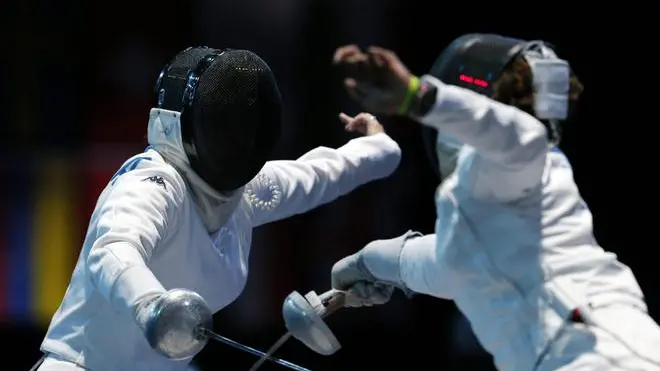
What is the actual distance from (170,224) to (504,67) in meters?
0.64

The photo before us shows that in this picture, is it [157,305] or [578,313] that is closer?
[578,313]

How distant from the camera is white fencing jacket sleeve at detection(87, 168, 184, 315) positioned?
5.70 ft

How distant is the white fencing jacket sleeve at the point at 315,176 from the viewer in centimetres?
224

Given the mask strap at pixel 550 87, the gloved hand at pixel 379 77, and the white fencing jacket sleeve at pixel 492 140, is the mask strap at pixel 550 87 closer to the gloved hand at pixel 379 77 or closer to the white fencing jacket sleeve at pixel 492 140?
the white fencing jacket sleeve at pixel 492 140

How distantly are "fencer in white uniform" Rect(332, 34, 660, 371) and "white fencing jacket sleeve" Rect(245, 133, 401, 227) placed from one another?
598mm

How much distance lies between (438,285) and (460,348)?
1.83 meters

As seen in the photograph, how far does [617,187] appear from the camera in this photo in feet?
11.6

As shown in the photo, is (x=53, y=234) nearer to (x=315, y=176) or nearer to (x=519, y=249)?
(x=315, y=176)

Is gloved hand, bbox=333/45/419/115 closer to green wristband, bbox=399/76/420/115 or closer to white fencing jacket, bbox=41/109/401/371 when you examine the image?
green wristband, bbox=399/76/420/115

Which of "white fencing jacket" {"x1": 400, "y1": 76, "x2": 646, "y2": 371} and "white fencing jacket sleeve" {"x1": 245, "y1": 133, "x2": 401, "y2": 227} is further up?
"white fencing jacket" {"x1": 400, "y1": 76, "x2": 646, "y2": 371}

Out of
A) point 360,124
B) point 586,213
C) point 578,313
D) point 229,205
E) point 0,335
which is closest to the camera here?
point 578,313

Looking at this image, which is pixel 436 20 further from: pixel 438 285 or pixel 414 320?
pixel 438 285

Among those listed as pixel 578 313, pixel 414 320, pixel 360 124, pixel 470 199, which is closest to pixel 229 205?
pixel 360 124

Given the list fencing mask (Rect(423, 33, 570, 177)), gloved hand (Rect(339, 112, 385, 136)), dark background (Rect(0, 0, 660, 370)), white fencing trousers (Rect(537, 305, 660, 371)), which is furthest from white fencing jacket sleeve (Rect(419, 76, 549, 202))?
dark background (Rect(0, 0, 660, 370))
